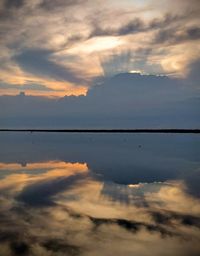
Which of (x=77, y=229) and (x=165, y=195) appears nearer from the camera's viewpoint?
(x=77, y=229)

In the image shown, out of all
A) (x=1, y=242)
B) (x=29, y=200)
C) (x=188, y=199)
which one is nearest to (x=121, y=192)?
(x=188, y=199)

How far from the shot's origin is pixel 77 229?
42.1 ft

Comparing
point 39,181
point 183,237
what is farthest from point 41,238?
point 39,181

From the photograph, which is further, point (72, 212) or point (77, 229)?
point (72, 212)

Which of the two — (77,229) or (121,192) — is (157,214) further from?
(121,192)

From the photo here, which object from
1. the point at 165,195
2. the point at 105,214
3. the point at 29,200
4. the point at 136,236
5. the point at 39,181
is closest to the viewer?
the point at 136,236

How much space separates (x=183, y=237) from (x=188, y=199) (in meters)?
6.84

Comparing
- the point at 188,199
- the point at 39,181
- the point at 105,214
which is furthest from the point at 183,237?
the point at 39,181

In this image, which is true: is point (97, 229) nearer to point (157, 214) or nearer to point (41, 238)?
point (41, 238)

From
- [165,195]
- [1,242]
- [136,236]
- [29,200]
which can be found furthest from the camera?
[165,195]

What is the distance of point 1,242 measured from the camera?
36.9 feet

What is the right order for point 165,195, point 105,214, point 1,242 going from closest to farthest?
1. point 1,242
2. point 105,214
3. point 165,195

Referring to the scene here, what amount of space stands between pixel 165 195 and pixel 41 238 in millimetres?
9749

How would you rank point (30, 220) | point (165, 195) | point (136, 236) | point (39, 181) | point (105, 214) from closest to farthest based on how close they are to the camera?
point (136, 236), point (30, 220), point (105, 214), point (165, 195), point (39, 181)
